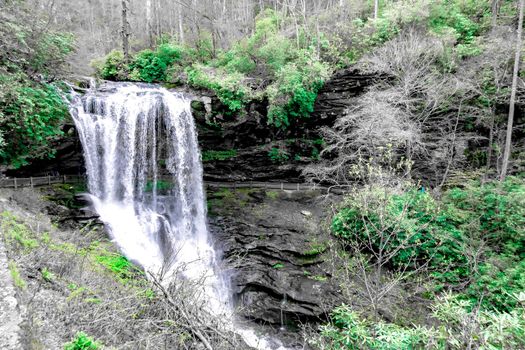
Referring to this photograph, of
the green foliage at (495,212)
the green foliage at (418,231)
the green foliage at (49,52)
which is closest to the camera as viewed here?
the green foliage at (495,212)

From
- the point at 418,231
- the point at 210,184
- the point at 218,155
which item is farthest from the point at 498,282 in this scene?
the point at 218,155

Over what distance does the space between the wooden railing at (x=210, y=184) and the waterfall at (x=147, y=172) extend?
93 centimetres

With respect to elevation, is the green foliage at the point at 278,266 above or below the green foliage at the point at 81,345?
below

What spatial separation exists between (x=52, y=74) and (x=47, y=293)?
10.3 meters

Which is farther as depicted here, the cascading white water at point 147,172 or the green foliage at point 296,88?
the green foliage at point 296,88

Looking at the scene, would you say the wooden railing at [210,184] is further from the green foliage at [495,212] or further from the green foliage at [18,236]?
the green foliage at [18,236]

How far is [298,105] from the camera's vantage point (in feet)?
48.6

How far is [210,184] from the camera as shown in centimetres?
1542

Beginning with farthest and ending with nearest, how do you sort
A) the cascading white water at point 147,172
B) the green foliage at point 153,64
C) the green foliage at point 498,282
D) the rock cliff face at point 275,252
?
1. the green foliage at point 153,64
2. the cascading white water at point 147,172
3. the rock cliff face at point 275,252
4. the green foliage at point 498,282

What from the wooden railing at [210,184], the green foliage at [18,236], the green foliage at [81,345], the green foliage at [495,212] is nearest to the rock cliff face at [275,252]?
the wooden railing at [210,184]

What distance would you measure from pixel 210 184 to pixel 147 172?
3250mm

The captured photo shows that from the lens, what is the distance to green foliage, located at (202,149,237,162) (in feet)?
50.3

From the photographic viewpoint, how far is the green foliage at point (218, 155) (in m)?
15.3

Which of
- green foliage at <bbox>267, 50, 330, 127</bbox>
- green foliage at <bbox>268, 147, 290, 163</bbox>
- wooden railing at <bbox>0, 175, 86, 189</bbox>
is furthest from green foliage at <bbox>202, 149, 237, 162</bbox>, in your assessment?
wooden railing at <bbox>0, 175, 86, 189</bbox>
